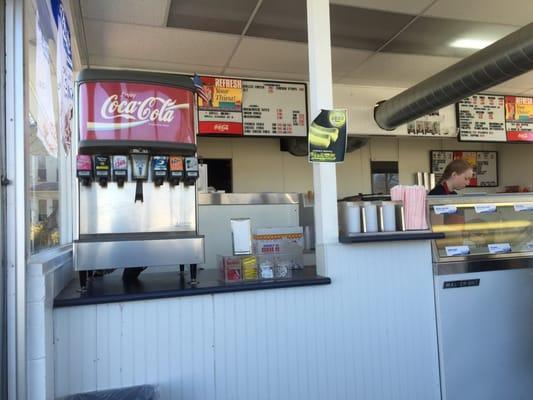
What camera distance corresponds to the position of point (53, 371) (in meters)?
1.75

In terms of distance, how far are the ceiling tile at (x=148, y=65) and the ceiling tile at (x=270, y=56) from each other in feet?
0.90

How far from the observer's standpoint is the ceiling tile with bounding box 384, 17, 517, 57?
364cm

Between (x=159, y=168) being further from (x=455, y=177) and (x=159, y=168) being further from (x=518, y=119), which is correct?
(x=518, y=119)

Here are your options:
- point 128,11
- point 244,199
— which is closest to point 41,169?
point 128,11

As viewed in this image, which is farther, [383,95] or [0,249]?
[383,95]

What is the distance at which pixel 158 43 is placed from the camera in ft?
12.5

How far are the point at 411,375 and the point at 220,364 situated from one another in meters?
1.00

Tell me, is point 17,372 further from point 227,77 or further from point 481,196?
point 227,77

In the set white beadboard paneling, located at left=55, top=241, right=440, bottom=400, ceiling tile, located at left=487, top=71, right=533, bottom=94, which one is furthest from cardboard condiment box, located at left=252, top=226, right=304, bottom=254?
ceiling tile, located at left=487, top=71, right=533, bottom=94

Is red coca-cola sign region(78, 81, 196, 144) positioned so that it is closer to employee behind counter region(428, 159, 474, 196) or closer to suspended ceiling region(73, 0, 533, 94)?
suspended ceiling region(73, 0, 533, 94)

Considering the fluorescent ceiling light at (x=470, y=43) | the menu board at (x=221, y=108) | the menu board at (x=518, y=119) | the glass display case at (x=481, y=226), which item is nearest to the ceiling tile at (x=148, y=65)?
the menu board at (x=221, y=108)

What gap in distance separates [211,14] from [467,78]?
7.10 ft

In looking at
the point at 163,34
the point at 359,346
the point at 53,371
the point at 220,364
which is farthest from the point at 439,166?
the point at 53,371

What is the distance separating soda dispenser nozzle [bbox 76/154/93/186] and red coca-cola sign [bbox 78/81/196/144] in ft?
A: 0.26
